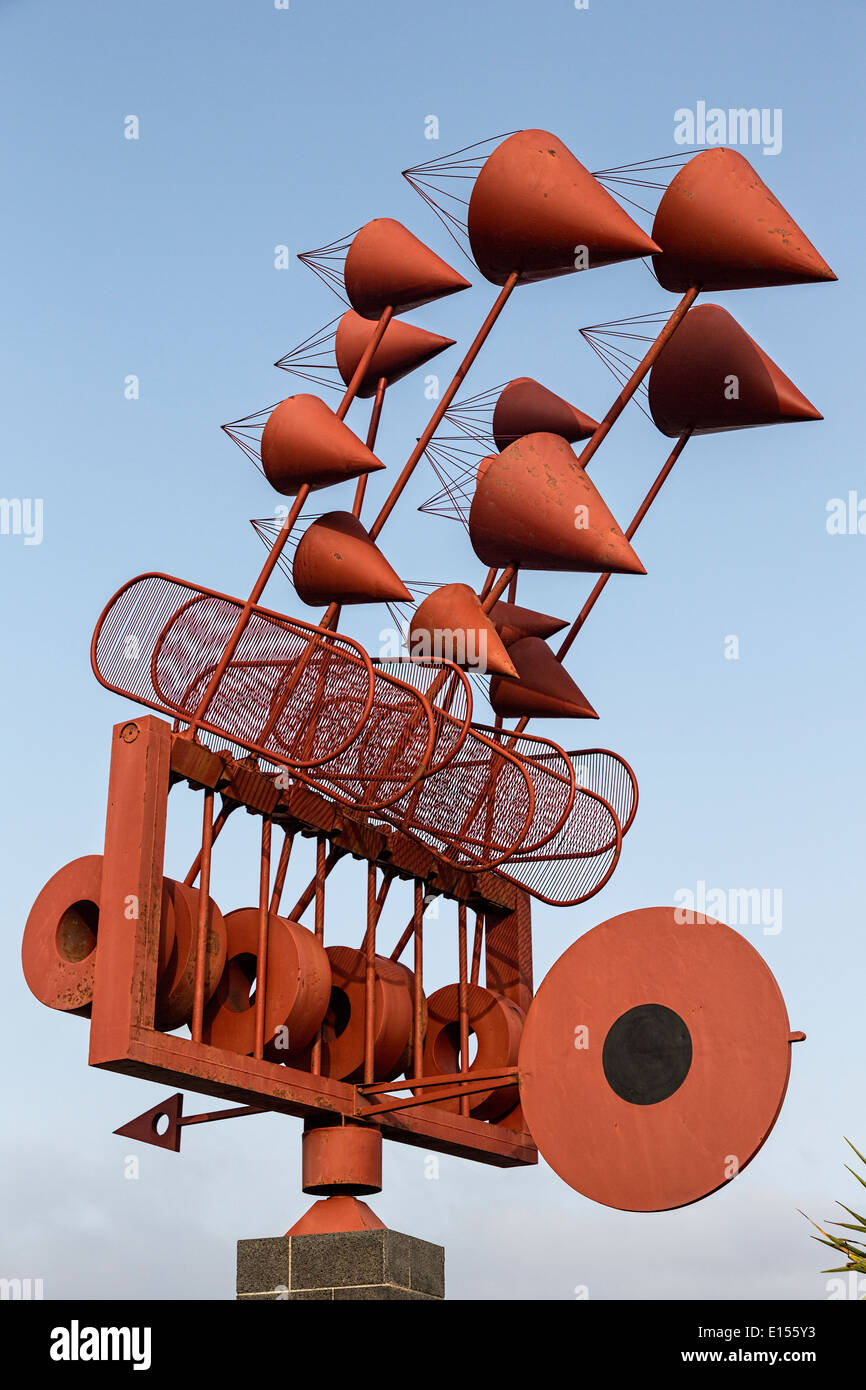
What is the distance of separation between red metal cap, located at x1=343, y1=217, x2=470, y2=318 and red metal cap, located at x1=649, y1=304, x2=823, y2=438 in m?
2.04

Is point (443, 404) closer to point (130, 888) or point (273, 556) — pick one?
point (273, 556)

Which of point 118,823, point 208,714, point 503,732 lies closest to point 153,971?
point 118,823

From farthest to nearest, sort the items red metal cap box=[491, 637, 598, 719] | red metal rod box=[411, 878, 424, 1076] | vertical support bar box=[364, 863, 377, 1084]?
red metal cap box=[491, 637, 598, 719] < red metal rod box=[411, 878, 424, 1076] < vertical support bar box=[364, 863, 377, 1084]

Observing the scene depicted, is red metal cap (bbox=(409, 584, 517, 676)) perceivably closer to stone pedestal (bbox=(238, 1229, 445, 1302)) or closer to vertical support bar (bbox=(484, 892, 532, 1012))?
vertical support bar (bbox=(484, 892, 532, 1012))

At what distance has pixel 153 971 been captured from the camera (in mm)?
14148

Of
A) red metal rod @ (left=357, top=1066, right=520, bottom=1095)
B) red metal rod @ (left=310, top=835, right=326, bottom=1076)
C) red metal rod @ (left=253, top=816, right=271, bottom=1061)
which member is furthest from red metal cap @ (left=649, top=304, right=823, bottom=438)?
red metal rod @ (left=357, top=1066, right=520, bottom=1095)

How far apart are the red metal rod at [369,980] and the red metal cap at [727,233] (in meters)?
5.84

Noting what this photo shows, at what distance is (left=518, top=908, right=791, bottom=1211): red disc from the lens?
14.0 m

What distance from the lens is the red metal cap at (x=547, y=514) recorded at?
1560 cm

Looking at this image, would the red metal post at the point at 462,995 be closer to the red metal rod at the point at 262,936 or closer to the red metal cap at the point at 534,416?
the red metal rod at the point at 262,936

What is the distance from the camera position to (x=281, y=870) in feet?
53.3

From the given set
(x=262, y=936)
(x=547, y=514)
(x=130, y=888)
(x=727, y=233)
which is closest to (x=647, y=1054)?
(x=262, y=936)
